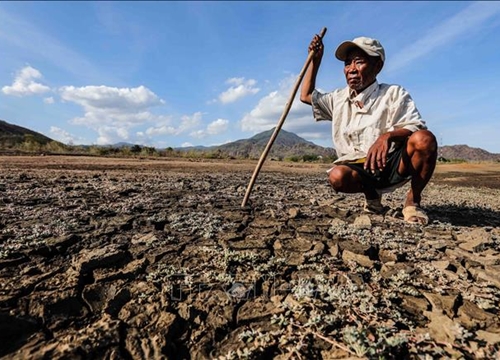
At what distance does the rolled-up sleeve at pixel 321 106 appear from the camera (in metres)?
3.32

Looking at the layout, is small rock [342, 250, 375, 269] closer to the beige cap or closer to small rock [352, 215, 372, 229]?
small rock [352, 215, 372, 229]

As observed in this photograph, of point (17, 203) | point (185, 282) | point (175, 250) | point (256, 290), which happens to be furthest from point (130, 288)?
point (17, 203)

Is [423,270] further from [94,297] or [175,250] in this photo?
[94,297]

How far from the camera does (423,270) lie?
2.01 meters

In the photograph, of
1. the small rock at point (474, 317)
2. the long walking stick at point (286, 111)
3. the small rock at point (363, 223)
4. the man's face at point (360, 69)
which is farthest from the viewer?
the long walking stick at point (286, 111)

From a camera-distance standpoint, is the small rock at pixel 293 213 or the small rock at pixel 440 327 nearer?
the small rock at pixel 440 327

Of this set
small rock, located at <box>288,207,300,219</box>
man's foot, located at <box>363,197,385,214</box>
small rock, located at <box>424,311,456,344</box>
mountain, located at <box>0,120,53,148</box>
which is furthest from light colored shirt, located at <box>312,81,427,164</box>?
mountain, located at <box>0,120,53,148</box>

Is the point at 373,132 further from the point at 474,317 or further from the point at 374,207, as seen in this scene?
the point at 474,317

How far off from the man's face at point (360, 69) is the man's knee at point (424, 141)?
0.63 meters

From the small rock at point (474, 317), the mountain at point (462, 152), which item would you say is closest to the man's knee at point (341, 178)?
the small rock at point (474, 317)

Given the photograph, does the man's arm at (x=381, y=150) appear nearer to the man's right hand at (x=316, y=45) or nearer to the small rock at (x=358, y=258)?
the small rock at (x=358, y=258)

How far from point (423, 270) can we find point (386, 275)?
0.25 m

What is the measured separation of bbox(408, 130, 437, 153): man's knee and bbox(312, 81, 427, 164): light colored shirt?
0.21ft

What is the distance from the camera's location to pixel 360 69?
9.55 ft
